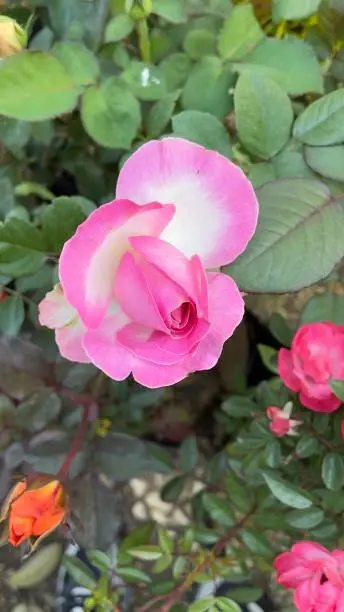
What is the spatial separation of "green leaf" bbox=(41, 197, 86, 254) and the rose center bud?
0.16 meters

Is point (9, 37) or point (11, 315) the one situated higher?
point (9, 37)

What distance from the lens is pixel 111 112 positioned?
0.49 metres

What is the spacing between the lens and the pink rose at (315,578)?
42 centimetres

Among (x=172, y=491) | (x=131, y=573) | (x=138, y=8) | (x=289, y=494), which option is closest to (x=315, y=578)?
(x=289, y=494)

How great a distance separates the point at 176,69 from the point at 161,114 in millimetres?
51

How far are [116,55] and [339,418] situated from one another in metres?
0.34

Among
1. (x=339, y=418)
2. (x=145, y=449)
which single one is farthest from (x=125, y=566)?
(x=339, y=418)

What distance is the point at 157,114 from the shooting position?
0.52 meters

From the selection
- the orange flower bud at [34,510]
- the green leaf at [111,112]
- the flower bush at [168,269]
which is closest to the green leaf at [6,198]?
the flower bush at [168,269]

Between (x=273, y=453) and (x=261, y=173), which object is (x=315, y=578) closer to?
(x=273, y=453)

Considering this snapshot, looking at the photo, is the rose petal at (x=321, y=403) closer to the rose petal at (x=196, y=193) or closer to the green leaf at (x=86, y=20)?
the rose petal at (x=196, y=193)

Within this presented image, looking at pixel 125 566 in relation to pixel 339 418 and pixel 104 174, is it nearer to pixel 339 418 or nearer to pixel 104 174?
pixel 339 418

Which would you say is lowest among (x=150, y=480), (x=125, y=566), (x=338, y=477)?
(x=150, y=480)

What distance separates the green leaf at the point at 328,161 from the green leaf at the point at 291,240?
0.02 m
